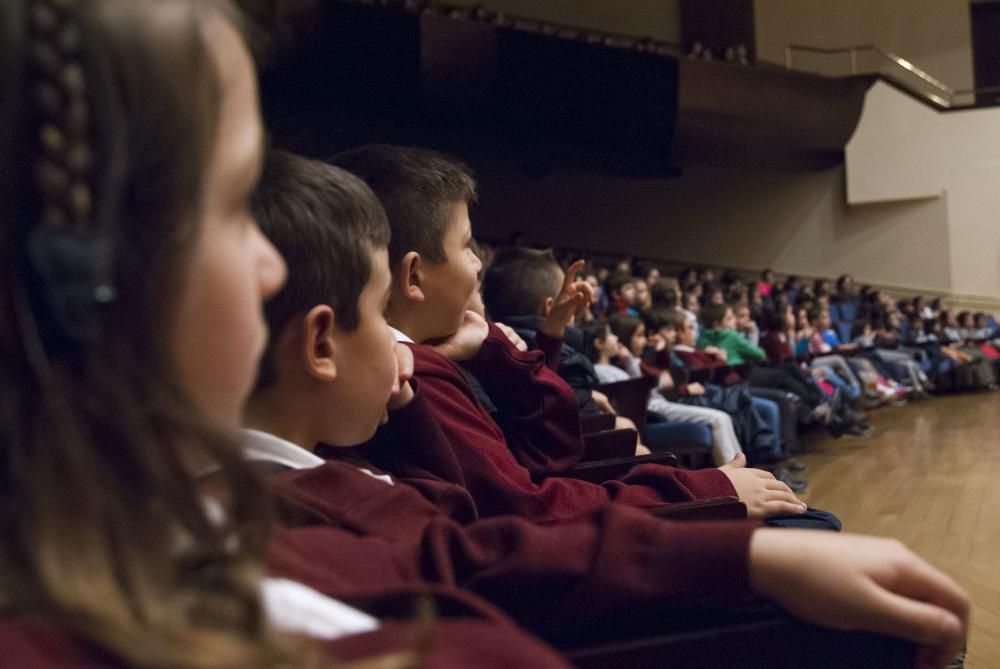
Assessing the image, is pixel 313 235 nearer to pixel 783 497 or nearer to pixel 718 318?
pixel 783 497

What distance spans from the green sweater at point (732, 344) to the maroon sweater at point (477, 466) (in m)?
4.29

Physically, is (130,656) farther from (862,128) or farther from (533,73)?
(862,128)

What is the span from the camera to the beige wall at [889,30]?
11.0 m

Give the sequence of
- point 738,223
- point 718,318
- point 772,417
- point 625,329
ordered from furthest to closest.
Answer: point 738,223 → point 718,318 → point 772,417 → point 625,329

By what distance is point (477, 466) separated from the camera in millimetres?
1331

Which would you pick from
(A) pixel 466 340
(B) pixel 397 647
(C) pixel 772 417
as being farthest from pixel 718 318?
(B) pixel 397 647

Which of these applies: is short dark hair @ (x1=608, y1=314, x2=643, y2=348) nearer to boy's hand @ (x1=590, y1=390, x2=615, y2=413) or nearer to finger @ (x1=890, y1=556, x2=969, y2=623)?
boy's hand @ (x1=590, y1=390, x2=615, y2=413)

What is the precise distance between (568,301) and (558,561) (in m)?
1.37

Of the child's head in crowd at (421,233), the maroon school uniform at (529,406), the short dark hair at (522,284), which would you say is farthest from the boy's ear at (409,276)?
the short dark hair at (522,284)

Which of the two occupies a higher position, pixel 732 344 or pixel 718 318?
pixel 718 318

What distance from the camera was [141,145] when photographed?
17.8 inches

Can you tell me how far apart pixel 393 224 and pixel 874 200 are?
34.0 ft

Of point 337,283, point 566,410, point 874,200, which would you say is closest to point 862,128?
point 874,200

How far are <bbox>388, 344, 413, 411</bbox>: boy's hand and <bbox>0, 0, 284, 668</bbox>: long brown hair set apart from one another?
26.4 inches
